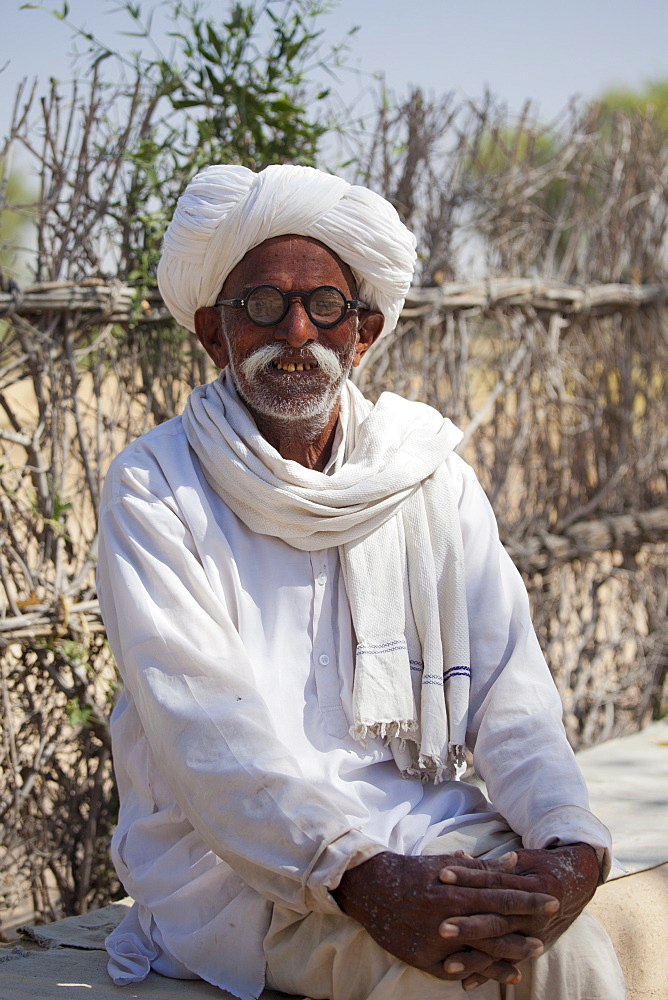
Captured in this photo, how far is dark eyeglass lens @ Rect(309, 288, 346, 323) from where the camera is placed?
253 centimetres

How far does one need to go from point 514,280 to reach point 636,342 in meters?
1.23

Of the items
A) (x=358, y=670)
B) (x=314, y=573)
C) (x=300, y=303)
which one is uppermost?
(x=300, y=303)

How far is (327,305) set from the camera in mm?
2549

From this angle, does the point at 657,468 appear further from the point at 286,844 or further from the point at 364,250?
the point at 286,844

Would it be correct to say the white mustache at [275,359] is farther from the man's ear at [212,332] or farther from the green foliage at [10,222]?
the green foliage at [10,222]

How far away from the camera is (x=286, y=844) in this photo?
196 centimetres

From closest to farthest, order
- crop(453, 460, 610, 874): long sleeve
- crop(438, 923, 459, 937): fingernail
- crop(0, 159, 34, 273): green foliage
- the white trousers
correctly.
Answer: crop(438, 923, 459, 937): fingernail, the white trousers, crop(453, 460, 610, 874): long sleeve, crop(0, 159, 34, 273): green foliage

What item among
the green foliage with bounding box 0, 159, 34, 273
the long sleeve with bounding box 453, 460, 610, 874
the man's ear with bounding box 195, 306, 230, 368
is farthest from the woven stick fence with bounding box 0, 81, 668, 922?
the long sleeve with bounding box 453, 460, 610, 874

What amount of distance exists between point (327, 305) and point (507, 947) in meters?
1.52

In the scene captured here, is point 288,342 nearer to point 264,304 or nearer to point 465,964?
point 264,304

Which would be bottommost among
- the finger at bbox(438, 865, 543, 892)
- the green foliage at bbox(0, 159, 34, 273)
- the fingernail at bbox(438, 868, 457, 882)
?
the finger at bbox(438, 865, 543, 892)

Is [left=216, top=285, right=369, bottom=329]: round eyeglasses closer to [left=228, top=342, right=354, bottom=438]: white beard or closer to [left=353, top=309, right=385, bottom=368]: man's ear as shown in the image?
[left=228, top=342, right=354, bottom=438]: white beard

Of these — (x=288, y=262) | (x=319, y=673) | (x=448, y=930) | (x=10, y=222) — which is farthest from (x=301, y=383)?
(x=10, y=222)

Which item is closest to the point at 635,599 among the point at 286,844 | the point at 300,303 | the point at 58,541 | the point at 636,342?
the point at 636,342
